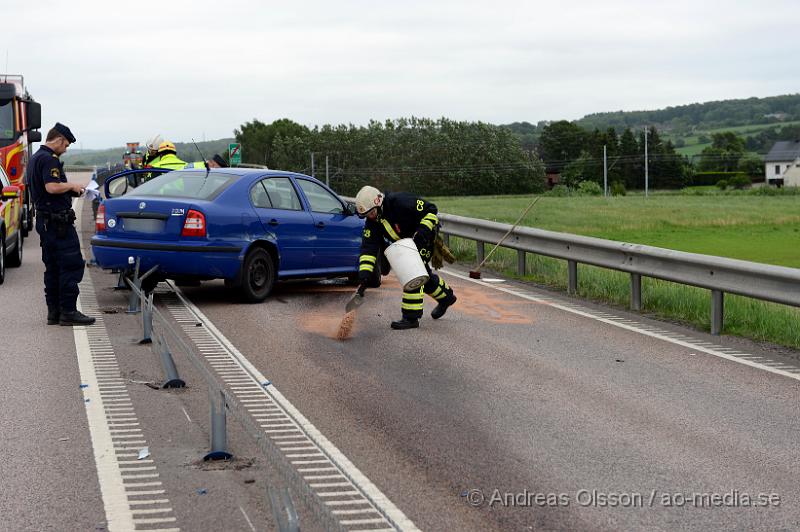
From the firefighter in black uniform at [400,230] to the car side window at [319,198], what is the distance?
2.57m

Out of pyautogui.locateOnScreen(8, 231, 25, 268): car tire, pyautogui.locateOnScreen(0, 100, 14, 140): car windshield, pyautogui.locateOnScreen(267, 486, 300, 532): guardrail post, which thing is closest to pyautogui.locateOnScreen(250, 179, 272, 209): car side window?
pyautogui.locateOnScreen(8, 231, 25, 268): car tire

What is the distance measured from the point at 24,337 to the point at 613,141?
139m

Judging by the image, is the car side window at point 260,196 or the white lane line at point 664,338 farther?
the car side window at point 260,196

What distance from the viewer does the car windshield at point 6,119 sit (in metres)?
25.2

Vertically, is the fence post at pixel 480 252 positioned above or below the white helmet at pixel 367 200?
below

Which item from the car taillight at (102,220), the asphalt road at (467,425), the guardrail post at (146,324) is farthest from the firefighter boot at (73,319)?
the car taillight at (102,220)

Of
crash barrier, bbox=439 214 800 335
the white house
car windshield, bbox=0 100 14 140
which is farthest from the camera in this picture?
the white house

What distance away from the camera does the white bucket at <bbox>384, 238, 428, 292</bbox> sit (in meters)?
10.9

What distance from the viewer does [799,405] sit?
7.68 meters

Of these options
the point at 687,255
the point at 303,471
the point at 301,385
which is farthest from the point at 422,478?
the point at 687,255

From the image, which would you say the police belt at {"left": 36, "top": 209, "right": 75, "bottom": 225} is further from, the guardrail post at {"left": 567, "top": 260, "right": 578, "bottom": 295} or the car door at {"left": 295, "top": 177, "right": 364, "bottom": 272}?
the guardrail post at {"left": 567, "top": 260, "right": 578, "bottom": 295}

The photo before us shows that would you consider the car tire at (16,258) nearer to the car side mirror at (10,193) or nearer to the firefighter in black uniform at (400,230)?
the car side mirror at (10,193)

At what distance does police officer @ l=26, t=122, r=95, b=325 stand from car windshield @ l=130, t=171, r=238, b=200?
5.83 feet

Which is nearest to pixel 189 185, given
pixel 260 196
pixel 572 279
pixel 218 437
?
pixel 260 196
